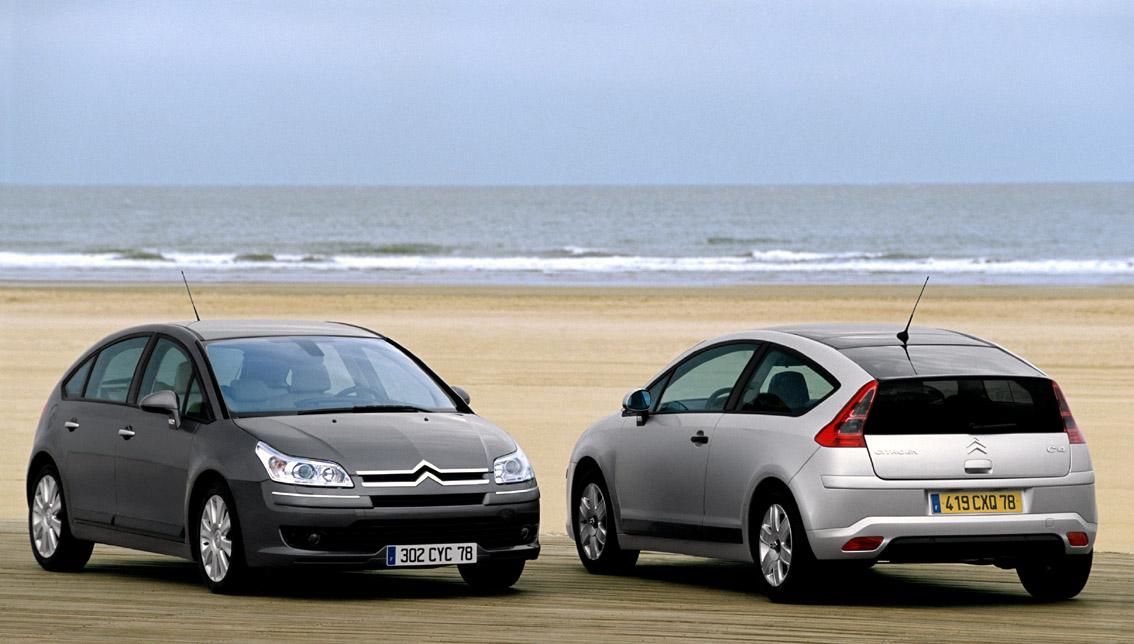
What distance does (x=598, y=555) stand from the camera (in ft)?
39.0

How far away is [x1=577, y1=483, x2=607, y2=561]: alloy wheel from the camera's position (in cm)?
1191

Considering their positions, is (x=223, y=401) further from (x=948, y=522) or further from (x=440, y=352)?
(x=440, y=352)

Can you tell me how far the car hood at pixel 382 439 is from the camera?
9.97 m

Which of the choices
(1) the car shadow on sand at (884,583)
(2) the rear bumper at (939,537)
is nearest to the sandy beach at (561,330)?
(1) the car shadow on sand at (884,583)

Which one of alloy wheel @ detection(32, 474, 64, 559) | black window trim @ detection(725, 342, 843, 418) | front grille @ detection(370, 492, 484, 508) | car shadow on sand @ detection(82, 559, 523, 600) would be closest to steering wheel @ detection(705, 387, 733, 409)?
black window trim @ detection(725, 342, 843, 418)

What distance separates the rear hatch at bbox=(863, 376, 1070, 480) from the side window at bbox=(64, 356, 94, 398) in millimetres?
5135

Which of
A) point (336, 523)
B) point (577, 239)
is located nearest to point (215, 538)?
point (336, 523)

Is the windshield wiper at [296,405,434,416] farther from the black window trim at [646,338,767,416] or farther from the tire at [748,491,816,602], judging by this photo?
the tire at [748,491,816,602]

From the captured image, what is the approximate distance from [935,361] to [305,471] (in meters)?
3.44

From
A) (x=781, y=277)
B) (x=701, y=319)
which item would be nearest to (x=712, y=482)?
(x=701, y=319)

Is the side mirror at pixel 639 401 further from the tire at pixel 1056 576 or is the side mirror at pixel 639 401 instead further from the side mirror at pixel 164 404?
the side mirror at pixel 164 404

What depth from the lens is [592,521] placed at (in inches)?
475

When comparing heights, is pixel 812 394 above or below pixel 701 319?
above

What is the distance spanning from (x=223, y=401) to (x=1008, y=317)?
30.2 metres
